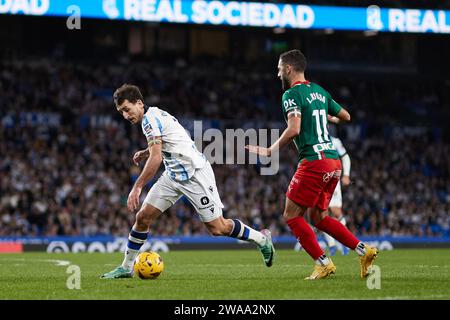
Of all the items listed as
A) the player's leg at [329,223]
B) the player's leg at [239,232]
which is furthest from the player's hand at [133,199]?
the player's leg at [329,223]

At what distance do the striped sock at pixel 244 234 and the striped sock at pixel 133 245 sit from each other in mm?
1049

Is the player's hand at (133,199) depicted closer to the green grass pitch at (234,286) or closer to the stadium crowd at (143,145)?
the green grass pitch at (234,286)

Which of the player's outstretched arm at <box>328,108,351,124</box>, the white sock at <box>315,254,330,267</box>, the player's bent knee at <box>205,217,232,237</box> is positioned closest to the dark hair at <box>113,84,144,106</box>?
the player's bent knee at <box>205,217,232,237</box>

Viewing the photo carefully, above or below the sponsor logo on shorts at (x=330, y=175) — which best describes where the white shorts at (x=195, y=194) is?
below

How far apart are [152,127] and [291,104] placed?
1579 millimetres

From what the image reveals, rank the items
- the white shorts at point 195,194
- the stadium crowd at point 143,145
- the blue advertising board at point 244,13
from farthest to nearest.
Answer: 1. the stadium crowd at point 143,145
2. the blue advertising board at point 244,13
3. the white shorts at point 195,194

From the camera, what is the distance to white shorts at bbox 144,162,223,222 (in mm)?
10320

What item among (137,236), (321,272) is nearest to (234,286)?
(321,272)

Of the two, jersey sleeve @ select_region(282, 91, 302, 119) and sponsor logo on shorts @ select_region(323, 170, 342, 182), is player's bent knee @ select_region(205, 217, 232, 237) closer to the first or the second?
sponsor logo on shorts @ select_region(323, 170, 342, 182)

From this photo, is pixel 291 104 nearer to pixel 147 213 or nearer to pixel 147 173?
pixel 147 173

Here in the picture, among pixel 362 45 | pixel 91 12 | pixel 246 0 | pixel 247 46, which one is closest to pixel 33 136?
pixel 91 12

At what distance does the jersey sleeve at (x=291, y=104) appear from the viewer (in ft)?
32.4

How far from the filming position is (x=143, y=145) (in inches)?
1157

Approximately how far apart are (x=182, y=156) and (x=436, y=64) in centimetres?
3050
